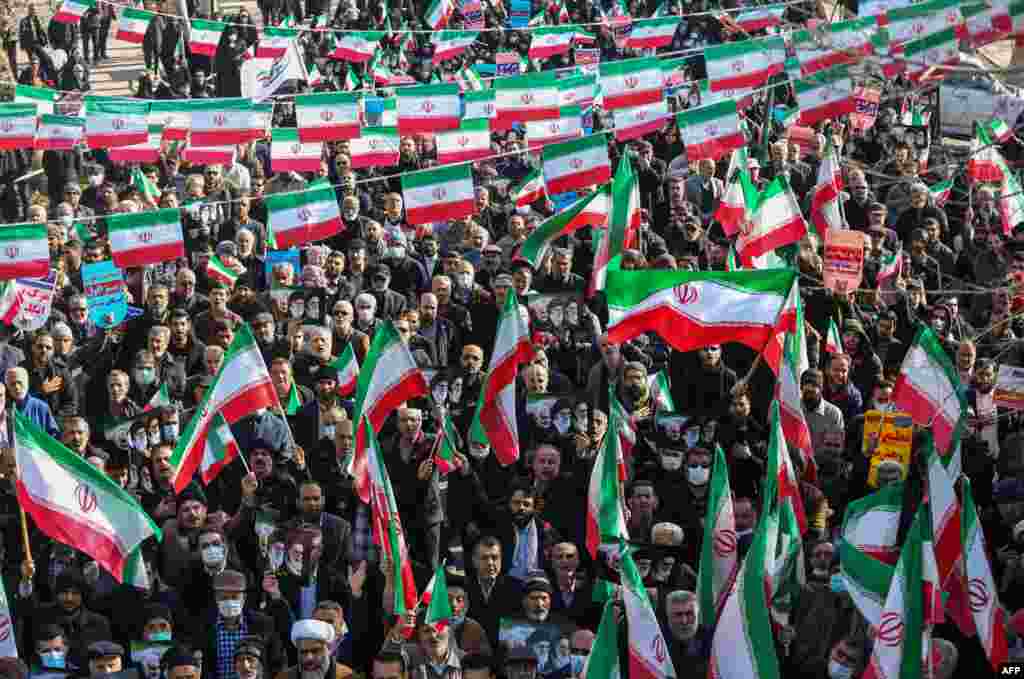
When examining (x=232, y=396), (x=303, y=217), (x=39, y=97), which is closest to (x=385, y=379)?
(x=232, y=396)

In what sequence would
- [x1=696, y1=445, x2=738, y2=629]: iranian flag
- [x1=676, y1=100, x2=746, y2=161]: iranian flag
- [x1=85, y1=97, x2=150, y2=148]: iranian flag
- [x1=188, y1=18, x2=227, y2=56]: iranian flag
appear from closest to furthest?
[x1=696, y1=445, x2=738, y2=629]: iranian flag, [x1=676, y1=100, x2=746, y2=161]: iranian flag, [x1=85, y1=97, x2=150, y2=148]: iranian flag, [x1=188, y1=18, x2=227, y2=56]: iranian flag

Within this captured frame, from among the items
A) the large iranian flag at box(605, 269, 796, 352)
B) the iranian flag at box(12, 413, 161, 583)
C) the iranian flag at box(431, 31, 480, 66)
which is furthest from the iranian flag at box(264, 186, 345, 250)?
the iranian flag at box(431, 31, 480, 66)

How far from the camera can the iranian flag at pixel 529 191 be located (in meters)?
18.2

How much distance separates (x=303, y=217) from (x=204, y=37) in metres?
10.3

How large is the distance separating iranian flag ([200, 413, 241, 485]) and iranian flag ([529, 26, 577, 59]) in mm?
12871

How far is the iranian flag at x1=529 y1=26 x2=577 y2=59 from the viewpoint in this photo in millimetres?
24812

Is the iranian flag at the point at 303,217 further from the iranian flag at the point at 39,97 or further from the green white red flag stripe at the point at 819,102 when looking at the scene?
the iranian flag at the point at 39,97

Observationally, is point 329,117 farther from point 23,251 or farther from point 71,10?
point 71,10

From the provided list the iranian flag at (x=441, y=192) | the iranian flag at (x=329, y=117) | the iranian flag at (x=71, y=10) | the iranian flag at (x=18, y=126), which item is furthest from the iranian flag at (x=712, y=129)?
the iranian flag at (x=71, y=10)

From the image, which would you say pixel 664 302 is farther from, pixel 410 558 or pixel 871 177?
pixel 871 177

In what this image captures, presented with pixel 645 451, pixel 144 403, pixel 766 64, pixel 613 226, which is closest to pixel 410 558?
pixel 645 451

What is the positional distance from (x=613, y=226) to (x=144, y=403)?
12.6 feet

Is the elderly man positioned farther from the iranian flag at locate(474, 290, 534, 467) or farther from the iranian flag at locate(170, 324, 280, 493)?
the iranian flag at locate(474, 290, 534, 467)

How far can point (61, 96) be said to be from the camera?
24.0 m
